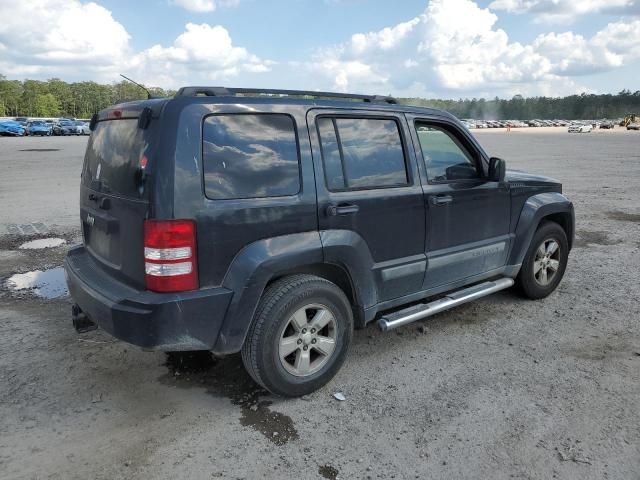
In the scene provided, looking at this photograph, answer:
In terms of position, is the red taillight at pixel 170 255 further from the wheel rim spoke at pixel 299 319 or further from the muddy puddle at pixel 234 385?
the muddy puddle at pixel 234 385

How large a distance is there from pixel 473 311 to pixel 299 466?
2.81 metres

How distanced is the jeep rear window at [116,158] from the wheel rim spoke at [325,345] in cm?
146

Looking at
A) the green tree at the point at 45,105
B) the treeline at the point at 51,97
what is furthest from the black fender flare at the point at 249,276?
the green tree at the point at 45,105

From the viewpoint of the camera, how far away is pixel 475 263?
4484mm

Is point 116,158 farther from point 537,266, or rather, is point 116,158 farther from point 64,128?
point 64,128

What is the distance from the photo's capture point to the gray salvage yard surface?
9.17ft

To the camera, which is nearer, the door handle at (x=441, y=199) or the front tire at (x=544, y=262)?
the door handle at (x=441, y=199)

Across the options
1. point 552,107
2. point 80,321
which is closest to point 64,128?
point 80,321

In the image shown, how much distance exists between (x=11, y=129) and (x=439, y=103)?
393ft

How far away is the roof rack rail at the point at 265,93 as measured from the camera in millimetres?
3139

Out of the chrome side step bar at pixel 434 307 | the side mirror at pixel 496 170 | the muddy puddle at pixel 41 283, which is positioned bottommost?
the muddy puddle at pixel 41 283

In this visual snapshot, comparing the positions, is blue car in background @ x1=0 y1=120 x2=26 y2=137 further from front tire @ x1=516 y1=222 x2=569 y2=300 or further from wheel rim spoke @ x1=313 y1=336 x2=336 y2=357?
wheel rim spoke @ x1=313 y1=336 x2=336 y2=357

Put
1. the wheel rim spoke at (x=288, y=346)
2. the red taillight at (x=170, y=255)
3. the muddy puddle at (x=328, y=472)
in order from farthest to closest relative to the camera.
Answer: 1. the wheel rim spoke at (x=288, y=346)
2. the red taillight at (x=170, y=255)
3. the muddy puddle at (x=328, y=472)

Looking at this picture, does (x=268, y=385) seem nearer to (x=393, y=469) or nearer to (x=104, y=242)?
(x=393, y=469)
